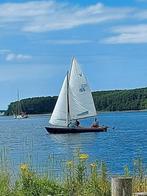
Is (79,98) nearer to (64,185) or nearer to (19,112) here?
(64,185)

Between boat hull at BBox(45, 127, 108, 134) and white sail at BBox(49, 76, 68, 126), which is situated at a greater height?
white sail at BBox(49, 76, 68, 126)

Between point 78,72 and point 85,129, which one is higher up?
point 78,72

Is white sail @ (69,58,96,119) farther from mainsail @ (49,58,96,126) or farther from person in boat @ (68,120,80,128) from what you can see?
person in boat @ (68,120,80,128)

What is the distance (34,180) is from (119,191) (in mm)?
3107

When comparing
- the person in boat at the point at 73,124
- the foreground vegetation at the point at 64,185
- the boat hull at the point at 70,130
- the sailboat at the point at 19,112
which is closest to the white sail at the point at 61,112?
the person in boat at the point at 73,124

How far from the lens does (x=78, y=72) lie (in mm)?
69750

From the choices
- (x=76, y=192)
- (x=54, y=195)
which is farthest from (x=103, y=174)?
(x=54, y=195)

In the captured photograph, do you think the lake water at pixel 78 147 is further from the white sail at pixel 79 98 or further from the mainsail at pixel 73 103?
the white sail at pixel 79 98

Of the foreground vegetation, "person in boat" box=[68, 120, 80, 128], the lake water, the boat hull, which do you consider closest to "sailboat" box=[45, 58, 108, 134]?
the boat hull

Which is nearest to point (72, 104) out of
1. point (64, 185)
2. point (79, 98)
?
point (79, 98)

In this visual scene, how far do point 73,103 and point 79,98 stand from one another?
81 centimetres

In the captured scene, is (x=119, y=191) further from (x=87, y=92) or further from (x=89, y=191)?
(x=87, y=92)

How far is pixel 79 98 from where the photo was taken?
6806cm

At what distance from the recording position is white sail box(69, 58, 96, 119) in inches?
2680
